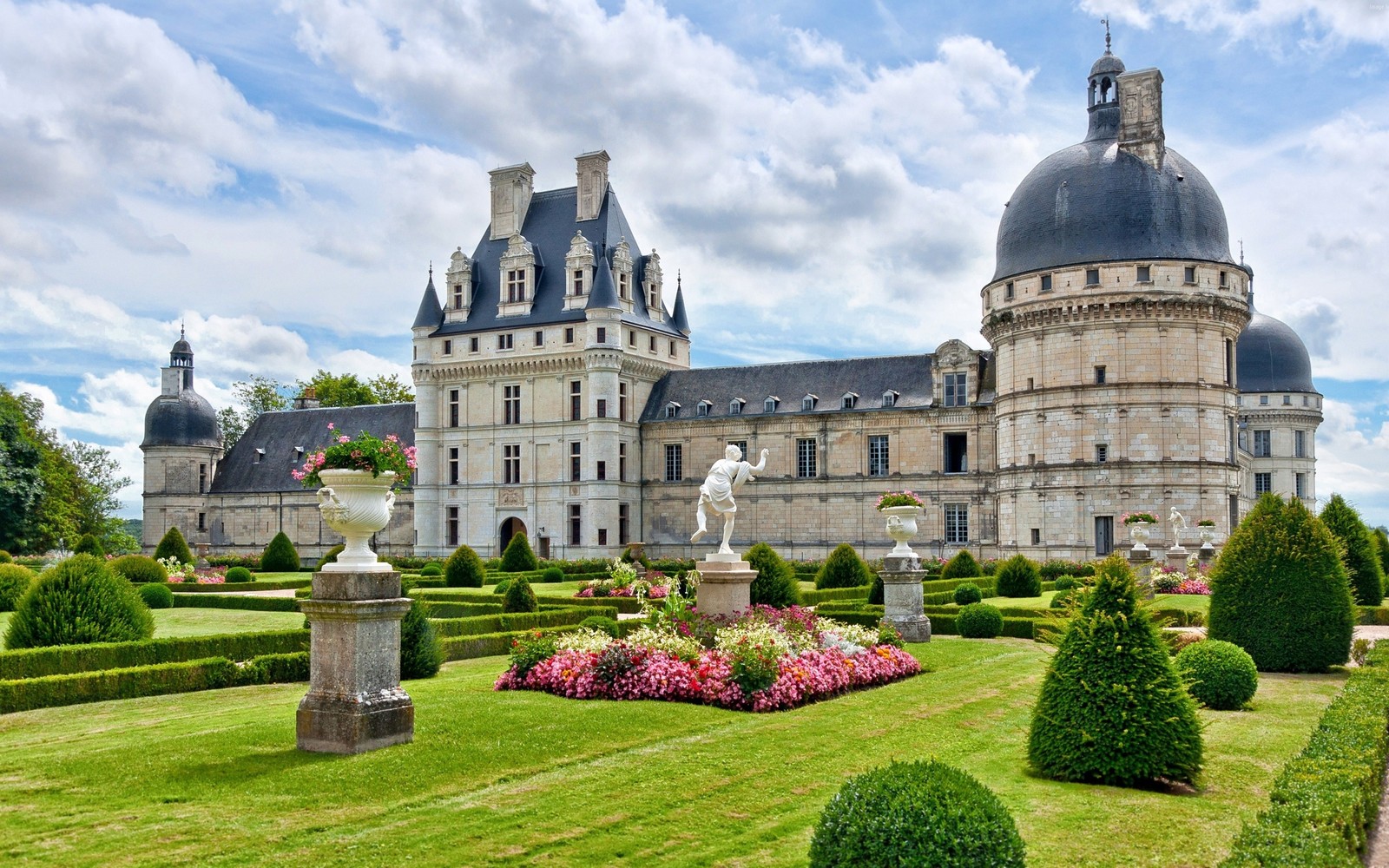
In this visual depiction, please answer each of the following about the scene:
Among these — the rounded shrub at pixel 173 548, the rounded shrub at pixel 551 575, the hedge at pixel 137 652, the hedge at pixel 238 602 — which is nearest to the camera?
the hedge at pixel 137 652

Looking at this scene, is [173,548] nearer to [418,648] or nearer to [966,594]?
[966,594]

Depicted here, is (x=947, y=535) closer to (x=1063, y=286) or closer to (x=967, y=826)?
(x=1063, y=286)

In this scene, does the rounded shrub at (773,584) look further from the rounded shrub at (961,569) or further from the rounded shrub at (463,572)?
the rounded shrub at (463,572)

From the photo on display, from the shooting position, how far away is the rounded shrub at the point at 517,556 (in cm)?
4397

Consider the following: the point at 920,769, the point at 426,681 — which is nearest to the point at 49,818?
the point at 920,769

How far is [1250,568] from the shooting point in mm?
18391

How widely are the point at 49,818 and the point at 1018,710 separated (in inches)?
420

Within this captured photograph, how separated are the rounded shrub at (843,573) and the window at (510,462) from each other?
26.6 metres

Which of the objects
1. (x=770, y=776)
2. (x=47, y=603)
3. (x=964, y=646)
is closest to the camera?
(x=770, y=776)

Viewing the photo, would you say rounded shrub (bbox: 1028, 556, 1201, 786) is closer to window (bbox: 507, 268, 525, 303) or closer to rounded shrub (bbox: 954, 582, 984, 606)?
rounded shrub (bbox: 954, 582, 984, 606)

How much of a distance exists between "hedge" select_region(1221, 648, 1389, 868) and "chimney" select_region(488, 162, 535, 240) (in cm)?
5166

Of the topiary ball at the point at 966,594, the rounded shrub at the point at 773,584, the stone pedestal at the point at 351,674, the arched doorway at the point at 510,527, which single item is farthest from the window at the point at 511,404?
the stone pedestal at the point at 351,674

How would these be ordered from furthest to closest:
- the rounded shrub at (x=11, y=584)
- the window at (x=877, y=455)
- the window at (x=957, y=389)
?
the window at (x=877, y=455)
the window at (x=957, y=389)
the rounded shrub at (x=11, y=584)

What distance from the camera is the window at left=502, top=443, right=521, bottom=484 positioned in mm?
57906
